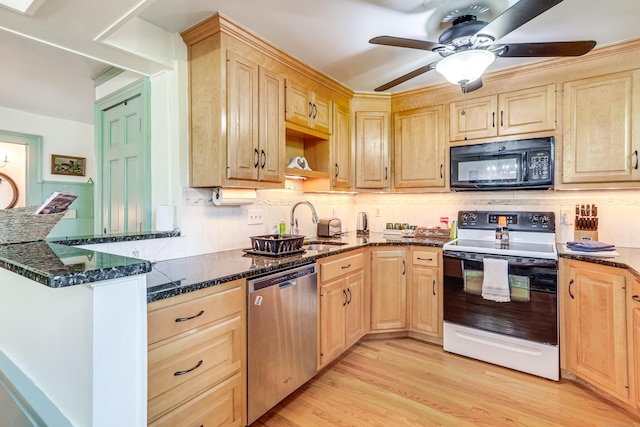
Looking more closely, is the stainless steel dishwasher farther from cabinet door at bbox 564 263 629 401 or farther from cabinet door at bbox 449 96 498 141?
cabinet door at bbox 449 96 498 141

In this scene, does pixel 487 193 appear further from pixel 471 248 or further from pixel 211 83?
pixel 211 83

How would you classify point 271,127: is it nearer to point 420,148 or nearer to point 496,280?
point 420,148

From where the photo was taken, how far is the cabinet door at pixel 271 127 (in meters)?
2.27

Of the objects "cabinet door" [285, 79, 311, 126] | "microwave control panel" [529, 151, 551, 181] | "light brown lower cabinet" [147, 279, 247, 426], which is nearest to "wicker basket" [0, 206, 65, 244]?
"light brown lower cabinet" [147, 279, 247, 426]

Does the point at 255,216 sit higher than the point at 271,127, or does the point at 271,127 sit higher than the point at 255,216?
the point at 271,127

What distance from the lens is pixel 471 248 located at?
2537mm

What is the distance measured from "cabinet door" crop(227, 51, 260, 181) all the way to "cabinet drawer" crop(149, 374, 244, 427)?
1.19 metres

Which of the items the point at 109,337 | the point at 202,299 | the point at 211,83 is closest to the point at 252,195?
the point at 211,83

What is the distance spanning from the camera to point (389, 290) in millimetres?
2910

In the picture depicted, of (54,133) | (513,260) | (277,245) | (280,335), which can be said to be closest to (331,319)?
(280,335)

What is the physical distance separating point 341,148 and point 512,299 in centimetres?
191

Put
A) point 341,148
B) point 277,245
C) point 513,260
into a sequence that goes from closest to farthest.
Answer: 1. point 277,245
2. point 513,260
3. point 341,148

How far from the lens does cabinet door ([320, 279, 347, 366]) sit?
7.50ft

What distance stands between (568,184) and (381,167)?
1.54m
